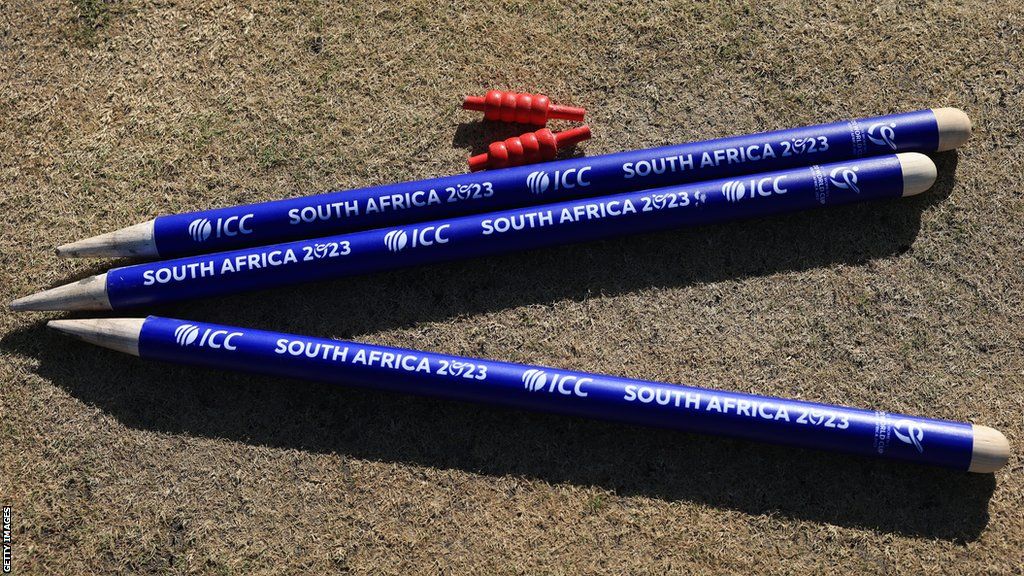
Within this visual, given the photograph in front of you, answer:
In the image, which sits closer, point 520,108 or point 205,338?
point 205,338

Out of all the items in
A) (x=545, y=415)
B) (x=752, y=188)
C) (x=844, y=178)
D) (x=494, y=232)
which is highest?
(x=844, y=178)

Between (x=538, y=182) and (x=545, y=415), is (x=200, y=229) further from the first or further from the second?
(x=545, y=415)

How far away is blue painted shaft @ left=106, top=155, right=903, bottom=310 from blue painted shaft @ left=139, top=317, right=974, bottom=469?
0.25 m

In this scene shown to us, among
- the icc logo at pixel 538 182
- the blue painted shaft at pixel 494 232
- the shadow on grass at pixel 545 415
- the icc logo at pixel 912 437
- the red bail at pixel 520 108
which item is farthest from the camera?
the red bail at pixel 520 108

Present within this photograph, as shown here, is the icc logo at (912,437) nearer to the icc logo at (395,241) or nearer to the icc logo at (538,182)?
the icc logo at (538,182)

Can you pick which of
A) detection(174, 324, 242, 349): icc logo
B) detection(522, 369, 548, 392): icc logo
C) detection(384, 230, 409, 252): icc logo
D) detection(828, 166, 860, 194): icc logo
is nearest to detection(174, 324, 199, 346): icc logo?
detection(174, 324, 242, 349): icc logo

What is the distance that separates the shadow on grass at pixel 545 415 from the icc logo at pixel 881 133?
0.35m

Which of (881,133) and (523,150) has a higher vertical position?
(881,133)

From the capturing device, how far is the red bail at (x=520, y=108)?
4.82 meters

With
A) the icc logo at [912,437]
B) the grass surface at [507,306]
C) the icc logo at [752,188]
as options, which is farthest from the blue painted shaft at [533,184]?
the icc logo at [912,437]

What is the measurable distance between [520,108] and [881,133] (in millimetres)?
1902

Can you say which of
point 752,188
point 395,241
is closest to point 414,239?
point 395,241

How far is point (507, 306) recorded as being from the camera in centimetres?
478

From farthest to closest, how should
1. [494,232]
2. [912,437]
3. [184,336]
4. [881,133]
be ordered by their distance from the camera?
[881,133] → [494,232] → [184,336] → [912,437]
